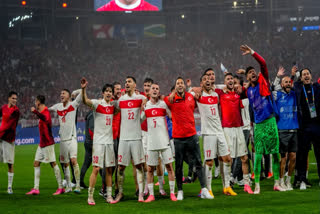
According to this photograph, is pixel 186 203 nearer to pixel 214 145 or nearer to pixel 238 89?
pixel 214 145

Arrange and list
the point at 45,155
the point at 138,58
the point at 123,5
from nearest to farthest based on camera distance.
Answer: the point at 45,155
the point at 123,5
the point at 138,58

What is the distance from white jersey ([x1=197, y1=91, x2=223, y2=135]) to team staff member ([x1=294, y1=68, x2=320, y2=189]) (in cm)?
188

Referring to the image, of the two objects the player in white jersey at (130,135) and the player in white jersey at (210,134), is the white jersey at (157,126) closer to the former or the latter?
the player in white jersey at (130,135)

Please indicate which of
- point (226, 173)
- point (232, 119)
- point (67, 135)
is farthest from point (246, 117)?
point (67, 135)

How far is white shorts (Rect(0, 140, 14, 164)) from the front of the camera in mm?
11062

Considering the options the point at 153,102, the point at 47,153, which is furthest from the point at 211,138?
the point at 47,153

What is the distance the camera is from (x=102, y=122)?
359 inches

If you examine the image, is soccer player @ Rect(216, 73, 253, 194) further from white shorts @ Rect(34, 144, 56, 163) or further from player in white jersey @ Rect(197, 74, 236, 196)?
white shorts @ Rect(34, 144, 56, 163)

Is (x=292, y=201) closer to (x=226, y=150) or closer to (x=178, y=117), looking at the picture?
(x=226, y=150)

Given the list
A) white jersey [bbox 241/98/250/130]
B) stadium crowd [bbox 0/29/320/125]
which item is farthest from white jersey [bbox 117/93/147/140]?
stadium crowd [bbox 0/29/320/125]

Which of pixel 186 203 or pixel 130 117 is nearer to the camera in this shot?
pixel 186 203

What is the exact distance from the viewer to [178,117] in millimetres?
9008

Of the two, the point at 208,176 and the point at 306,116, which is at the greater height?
the point at 306,116

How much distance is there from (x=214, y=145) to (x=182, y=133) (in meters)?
0.75
